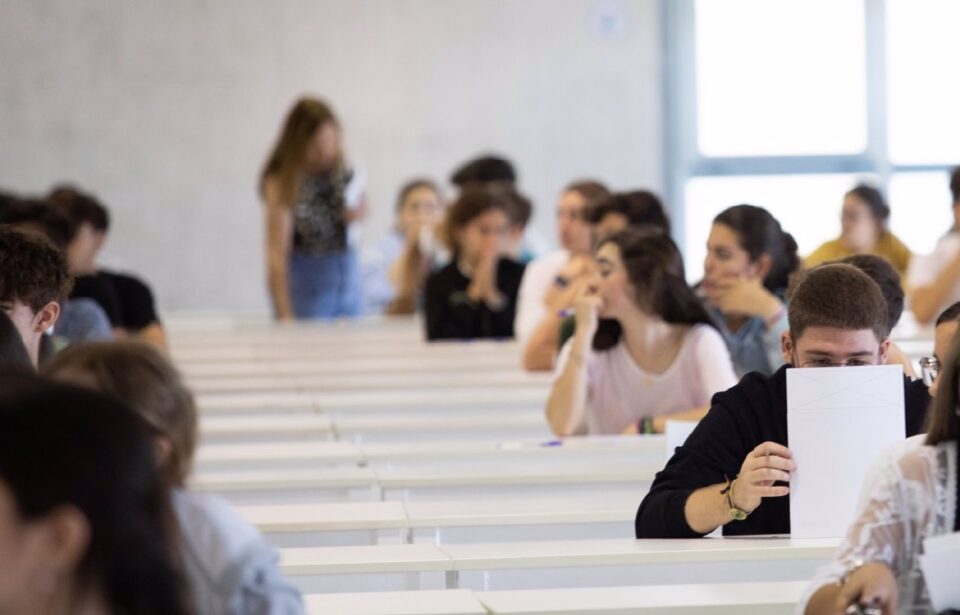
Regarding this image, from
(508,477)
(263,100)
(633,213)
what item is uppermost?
(263,100)

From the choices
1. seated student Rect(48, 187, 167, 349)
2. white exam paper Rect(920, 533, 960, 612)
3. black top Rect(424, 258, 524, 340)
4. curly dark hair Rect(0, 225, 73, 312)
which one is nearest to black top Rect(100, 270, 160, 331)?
seated student Rect(48, 187, 167, 349)

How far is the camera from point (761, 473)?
2.44m

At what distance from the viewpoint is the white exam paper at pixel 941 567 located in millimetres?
1749

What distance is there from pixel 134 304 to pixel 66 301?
1.15 metres

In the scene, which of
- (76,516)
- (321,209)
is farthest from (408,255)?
(76,516)

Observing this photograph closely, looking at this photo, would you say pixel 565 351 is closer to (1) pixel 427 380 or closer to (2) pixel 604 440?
(2) pixel 604 440

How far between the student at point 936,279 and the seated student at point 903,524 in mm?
4433

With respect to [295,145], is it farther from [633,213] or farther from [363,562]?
[363,562]

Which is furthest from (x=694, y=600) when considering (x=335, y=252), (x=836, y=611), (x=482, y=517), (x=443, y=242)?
(x=335, y=252)

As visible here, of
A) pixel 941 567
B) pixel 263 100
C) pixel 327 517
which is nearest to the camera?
pixel 941 567

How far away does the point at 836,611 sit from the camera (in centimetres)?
179

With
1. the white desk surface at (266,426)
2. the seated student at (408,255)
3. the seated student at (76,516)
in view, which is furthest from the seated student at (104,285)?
the seated student at (76,516)

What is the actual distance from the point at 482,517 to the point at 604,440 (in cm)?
135

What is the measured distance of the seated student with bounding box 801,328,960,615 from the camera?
1.77 meters
